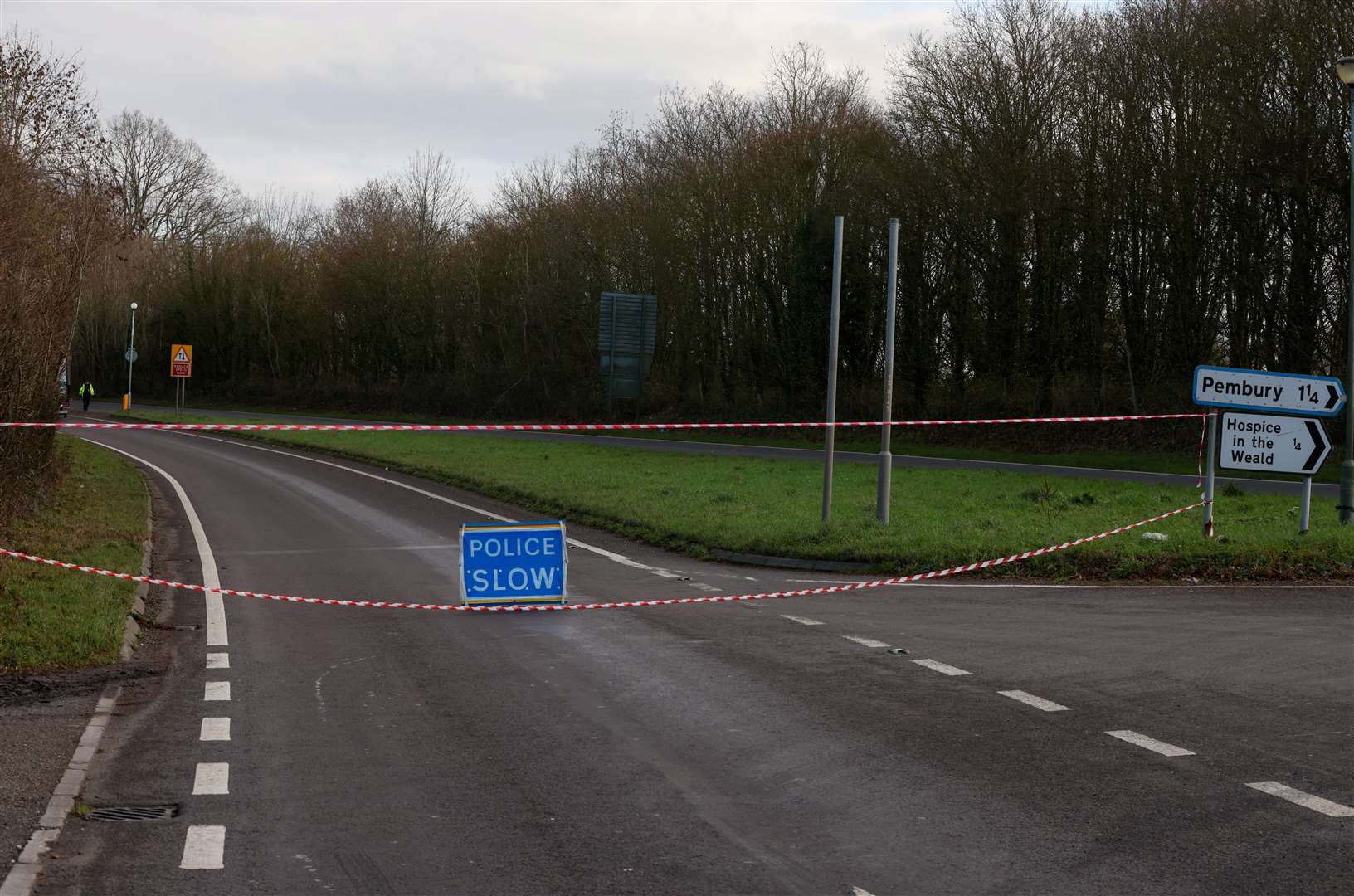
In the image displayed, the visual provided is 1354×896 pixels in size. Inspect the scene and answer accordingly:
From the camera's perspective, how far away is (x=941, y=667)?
369 inches

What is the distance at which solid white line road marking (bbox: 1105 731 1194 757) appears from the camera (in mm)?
7055

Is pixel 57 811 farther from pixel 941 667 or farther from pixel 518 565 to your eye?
pixel 518 565

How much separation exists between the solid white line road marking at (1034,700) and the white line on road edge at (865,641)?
1.76m

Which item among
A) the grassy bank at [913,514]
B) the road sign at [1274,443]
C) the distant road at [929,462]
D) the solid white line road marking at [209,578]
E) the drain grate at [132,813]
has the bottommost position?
the solid white line road marking at [209,578]

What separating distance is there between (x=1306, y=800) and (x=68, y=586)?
10103 millimetres

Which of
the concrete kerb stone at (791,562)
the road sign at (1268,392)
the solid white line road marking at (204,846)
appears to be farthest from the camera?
the road sign at (1268,392)

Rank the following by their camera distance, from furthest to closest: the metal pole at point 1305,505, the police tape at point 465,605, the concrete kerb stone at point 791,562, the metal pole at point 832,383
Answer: the metal pole at point 832,383 < the metal pole at point 1305,505 < the concrete kerb stone at point 791,562 < the police tape at point 465,605

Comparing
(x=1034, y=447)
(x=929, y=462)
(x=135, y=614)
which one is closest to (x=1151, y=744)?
(x=135, y=614)

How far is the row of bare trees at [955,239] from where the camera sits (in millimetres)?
32469

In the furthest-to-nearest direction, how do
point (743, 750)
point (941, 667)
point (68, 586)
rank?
point (68, 586) < point (941, 667) < point (743, 750)

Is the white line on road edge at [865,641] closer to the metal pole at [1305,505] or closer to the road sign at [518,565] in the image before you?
the road sign at [518,565]

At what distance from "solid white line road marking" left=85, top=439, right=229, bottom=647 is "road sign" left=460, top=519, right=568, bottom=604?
2232 mm

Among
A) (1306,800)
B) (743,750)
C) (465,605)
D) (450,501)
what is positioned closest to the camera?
(1306,800)

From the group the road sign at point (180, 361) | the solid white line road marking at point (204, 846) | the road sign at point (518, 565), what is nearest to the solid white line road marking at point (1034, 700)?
the solid white line road marking at point (204, 846)
